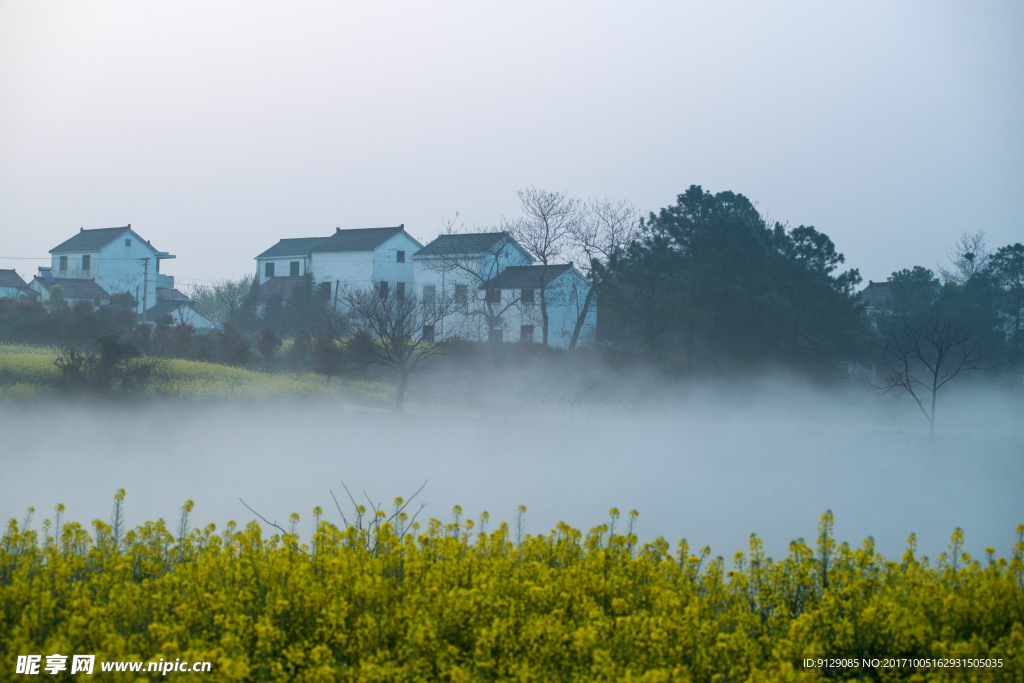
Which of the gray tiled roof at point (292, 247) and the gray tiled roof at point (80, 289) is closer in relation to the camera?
the gray tiled roof at point (80, 289)

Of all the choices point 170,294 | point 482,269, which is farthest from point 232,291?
point 482,269

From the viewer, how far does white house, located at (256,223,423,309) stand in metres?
37.8

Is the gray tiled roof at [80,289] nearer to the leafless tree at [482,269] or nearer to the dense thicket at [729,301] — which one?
the leafless tree at [482,269]

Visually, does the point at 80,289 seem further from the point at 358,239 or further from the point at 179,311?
the point at 358,239

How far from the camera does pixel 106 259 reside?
1543 inches

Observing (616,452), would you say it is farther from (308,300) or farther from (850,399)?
(308,300)

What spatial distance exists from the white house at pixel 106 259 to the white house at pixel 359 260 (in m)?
6.79

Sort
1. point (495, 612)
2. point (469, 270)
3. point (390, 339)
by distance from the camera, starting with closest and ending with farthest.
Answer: point (495, 612), point (390, 339), point (469, 270)

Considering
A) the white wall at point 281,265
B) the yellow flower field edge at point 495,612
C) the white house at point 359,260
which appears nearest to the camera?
the yellow flower field edge at point 495,612

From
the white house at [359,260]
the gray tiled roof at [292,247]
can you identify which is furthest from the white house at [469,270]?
the gray tiled roof at [292,247]

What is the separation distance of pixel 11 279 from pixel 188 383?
2823 centimetres

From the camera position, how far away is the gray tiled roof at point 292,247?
42.5 meters

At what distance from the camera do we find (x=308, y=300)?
114 ft

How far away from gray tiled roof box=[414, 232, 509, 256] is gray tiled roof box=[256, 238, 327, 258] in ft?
31.1
